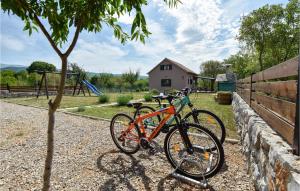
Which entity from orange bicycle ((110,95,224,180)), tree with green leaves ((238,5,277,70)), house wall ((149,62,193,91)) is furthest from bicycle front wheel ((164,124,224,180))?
house wall ((149,62,193,91))

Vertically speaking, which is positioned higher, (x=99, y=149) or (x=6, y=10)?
(x=6, y=10)

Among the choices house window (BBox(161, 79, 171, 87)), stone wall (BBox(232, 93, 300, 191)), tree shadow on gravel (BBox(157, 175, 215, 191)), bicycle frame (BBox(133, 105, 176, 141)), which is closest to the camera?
stone wall (BBox(232, 93, 300, 191))

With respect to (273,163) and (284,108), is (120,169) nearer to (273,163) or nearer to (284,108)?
(273,163)

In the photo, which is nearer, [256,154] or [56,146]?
[256,154]

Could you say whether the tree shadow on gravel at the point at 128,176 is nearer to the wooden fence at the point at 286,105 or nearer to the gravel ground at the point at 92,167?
the gravel ground at the point at 92,167

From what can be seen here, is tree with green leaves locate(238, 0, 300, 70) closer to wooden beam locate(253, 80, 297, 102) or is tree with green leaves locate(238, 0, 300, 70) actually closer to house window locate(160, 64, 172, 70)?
wooden beam locate(253, 80, 297, 102)

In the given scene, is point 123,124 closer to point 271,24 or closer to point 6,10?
point 6,10

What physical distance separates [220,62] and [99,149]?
45958 mm

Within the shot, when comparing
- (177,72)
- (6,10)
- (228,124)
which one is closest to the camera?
(6,10)

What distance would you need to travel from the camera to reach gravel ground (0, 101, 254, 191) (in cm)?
268

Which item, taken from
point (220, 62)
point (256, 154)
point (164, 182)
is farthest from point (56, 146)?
point (220, 62)

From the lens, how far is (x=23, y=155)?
3691 millimetres

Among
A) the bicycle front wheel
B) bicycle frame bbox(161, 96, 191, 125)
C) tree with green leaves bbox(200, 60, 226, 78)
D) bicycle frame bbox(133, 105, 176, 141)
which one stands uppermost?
tree with green leaves bbox(200, 60, 226, 78)

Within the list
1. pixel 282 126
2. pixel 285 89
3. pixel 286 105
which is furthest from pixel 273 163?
pixel 285 89
